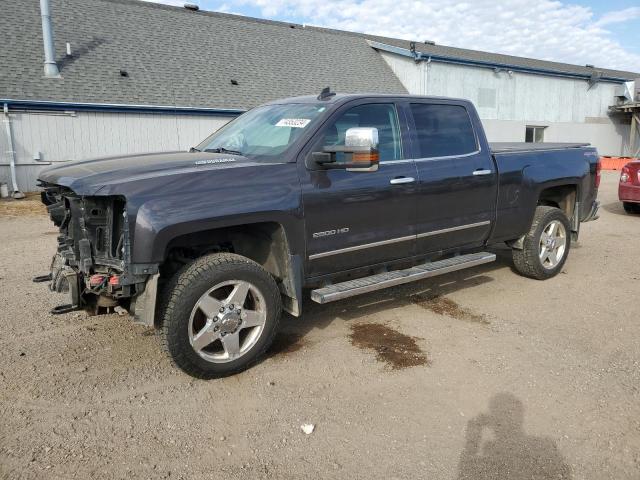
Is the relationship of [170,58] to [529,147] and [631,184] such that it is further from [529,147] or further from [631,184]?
[529,147]

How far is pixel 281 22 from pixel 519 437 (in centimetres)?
2426

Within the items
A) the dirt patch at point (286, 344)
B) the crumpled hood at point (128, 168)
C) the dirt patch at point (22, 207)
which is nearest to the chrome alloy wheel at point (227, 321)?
the dirt patch at point (286, 344)

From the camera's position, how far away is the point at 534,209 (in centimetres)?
572

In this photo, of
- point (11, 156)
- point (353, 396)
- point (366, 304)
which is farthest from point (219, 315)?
point (11, 156)

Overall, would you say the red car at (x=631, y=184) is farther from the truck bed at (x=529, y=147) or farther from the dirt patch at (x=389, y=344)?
the dirt patch at (x=389, y=344)

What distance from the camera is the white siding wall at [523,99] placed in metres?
22.4

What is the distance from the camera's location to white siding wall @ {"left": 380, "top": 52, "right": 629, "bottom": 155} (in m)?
22.4

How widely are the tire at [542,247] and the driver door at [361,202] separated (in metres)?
1.88

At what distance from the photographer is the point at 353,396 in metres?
3.45

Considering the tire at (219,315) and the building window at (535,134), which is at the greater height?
the building window at (535,134)

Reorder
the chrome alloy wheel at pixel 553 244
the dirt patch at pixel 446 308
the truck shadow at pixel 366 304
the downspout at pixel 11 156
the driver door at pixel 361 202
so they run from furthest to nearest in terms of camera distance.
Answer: the downspout at pixel 11 156 → the chrome alloy wheel at pixel 553 244 → the dirt patch at pixel 446 308 → the truck shadow at pixel 366 304 → the driver door at pixel 361 202

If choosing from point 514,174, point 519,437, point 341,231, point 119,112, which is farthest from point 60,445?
point 119,112

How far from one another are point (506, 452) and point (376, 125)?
9.01 ft

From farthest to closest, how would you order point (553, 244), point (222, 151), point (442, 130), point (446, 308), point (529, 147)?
point (553, 244)
point (529, 147)
point (446, 308)
point (442, 130)
point (222, 151)
